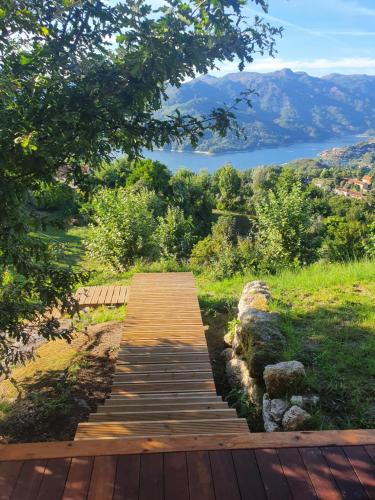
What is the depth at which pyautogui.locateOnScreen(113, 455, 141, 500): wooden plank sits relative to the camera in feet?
8.54

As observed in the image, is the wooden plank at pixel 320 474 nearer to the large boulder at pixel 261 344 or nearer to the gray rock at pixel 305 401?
the gray rock at pixel 305 401

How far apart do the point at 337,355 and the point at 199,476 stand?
10.6 ft

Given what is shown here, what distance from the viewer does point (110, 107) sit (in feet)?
9.33

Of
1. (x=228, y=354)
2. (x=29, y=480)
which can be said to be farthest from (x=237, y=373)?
(x=29, y=480)

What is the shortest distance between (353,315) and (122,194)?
9.01m

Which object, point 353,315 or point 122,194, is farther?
point 122,194

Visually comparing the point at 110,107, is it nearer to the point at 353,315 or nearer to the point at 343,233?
the point at 353,315

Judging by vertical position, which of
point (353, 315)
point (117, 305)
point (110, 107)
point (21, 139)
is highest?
point (110, 107)

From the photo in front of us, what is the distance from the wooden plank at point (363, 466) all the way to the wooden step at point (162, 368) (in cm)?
222

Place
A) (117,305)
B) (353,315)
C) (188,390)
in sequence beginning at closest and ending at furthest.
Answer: (188,390)
(353,315)
(117,305)

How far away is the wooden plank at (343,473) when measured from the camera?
8.63ft

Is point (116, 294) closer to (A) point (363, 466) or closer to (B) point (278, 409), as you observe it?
(B) point (278, 409)

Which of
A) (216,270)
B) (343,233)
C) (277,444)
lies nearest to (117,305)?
(216,270)

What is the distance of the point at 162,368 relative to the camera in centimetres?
508
